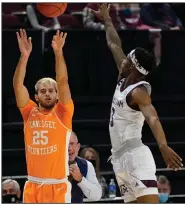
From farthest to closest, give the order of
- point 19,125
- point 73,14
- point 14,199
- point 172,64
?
point 73,14 → point 172,64 → point 19,125 → point 14,199

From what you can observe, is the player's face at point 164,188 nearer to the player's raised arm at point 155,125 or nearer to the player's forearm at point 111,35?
the player's forearm at point 111,35

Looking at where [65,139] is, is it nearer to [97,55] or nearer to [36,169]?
[36,169]

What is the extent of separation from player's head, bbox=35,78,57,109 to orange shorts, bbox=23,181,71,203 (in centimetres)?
80

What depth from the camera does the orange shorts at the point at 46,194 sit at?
7297 millimetres

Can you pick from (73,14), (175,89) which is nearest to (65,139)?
(175,89)

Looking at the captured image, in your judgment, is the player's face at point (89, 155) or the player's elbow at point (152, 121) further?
the player's face at point (89, 155)

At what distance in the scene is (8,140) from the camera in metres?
11.6

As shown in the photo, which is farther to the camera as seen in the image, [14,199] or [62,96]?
[14,199]

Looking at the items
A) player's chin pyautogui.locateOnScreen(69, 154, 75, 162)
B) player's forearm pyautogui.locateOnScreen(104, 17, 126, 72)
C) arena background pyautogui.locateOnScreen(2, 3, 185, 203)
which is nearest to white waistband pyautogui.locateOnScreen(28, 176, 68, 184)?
player's chin pyautogui.locateOnScreen(69, 154, 75, 162)

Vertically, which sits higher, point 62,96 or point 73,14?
point 73,14

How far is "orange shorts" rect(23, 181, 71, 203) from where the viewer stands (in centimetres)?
730

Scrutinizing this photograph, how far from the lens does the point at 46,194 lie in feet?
24.0

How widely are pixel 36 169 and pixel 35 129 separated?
39cm

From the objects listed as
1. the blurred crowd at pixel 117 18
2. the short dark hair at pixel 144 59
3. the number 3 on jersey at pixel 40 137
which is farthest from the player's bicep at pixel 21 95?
the blurred crowd at pixel 117 18
